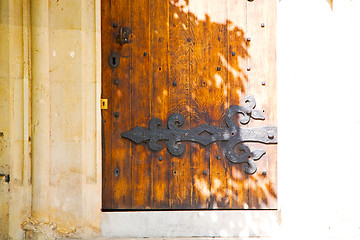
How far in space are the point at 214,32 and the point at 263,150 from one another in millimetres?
1058

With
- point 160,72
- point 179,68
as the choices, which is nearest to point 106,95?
point 160,72

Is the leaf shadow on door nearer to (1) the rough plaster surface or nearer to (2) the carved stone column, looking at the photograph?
(1) the rough plaster surface

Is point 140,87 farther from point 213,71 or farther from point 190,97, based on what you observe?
point 213,71

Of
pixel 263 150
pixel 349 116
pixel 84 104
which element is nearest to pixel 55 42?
pixel 84 104

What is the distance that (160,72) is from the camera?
349 cm

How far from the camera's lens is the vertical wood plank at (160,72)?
11.4 feet

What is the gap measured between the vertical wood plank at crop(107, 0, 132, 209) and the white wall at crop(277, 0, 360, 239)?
125 centimetres

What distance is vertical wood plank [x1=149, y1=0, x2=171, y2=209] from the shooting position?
3.47 meters

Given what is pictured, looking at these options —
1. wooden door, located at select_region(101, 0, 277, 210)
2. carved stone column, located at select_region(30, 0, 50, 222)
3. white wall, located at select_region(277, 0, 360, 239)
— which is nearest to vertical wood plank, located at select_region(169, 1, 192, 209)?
wooden door, located at select_region(101, 0, 277, 210)

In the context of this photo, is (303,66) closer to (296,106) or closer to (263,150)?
(296,106)

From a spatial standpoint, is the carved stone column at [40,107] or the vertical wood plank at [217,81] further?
the vertical wood plank at [217,81]

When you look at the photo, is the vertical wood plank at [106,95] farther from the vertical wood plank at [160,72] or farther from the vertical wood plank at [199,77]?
the vertical wood plank at [199,77]

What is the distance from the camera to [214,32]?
3492mm

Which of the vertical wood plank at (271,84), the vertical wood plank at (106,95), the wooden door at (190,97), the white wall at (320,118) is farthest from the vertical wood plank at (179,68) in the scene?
the white wall at (320,118)
